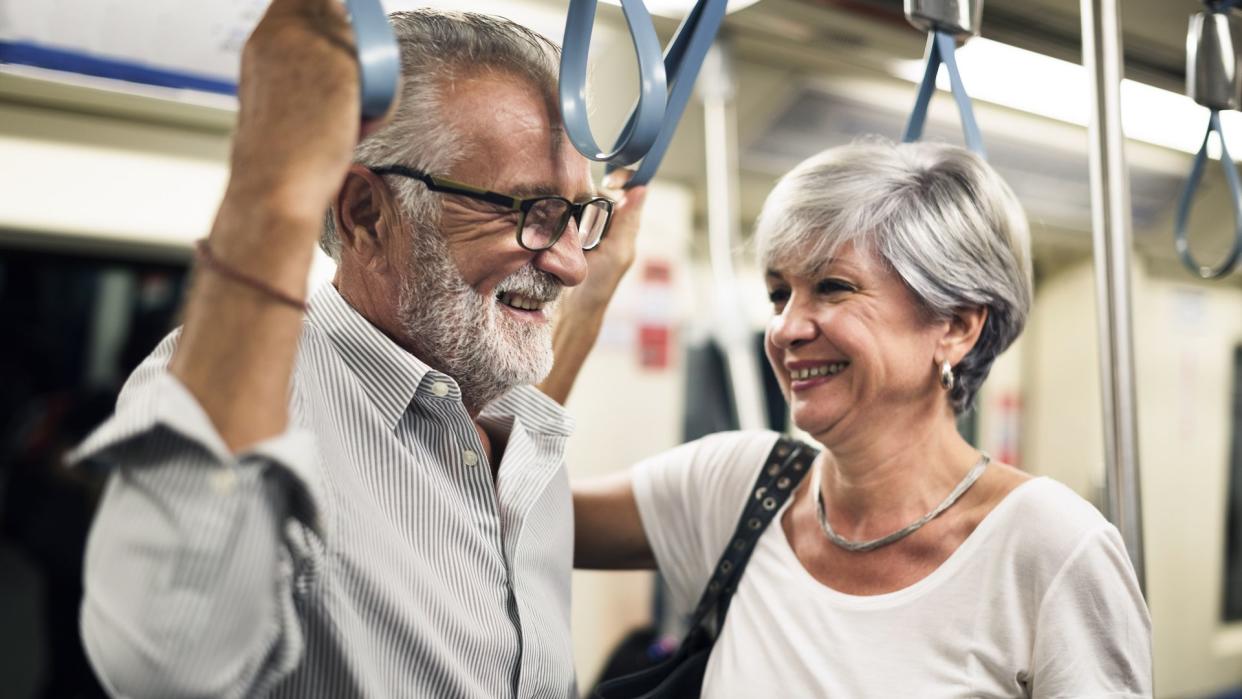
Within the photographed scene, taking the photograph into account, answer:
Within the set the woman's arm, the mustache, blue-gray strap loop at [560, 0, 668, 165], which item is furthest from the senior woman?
blue-gray strap loop at [560, 0, 668, 165]

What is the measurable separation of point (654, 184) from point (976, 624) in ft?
6.31

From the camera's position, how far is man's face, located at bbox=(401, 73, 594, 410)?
1.06 metres

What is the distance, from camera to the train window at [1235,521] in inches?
183

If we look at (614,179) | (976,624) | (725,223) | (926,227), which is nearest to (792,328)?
(926,227)

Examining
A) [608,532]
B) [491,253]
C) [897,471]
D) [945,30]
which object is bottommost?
[608,532]

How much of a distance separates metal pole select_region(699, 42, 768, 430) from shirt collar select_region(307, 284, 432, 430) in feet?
5.30

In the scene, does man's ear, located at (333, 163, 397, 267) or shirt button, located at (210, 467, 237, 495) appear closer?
shirt button, located at (210, 467, 237, 495)

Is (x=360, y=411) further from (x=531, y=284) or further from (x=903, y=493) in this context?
(x=903, y=493)

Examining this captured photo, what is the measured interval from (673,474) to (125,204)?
1495 millimetres

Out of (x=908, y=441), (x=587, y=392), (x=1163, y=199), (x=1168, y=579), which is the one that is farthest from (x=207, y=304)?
(x=1168, y=579)

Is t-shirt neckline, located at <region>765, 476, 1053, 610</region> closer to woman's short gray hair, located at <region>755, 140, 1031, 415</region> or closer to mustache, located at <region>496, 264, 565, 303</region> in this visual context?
woman's short gray hair, located at <region>755, 140, 1031, 415</region>

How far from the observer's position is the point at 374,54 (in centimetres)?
67

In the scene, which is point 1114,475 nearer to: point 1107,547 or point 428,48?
point 1107,547

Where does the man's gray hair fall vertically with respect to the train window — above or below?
above
